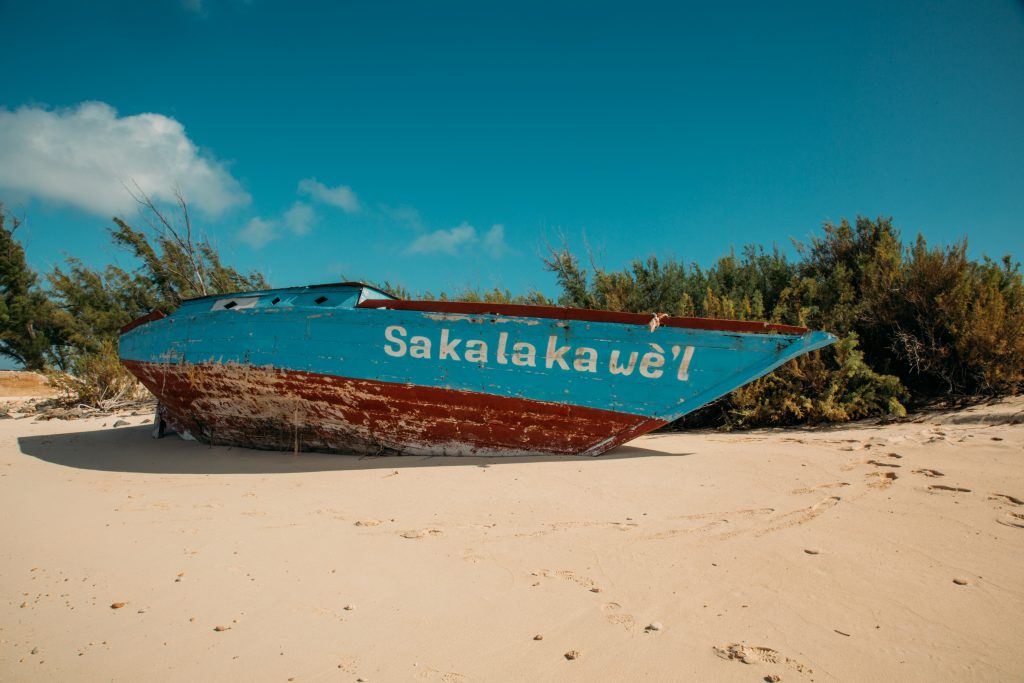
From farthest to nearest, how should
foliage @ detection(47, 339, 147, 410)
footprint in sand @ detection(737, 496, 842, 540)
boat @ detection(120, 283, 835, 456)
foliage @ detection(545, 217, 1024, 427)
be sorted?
1. foliage @ detection(47, 339, 147, 410)
2. foliage @ detection(545, 217, 1024, 427)
3. boat @ detection(120, 283, 835, 456)
4. footprint in sand @ detection(737, 496, 842, 540)

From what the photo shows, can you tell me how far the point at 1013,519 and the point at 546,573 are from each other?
6.50 ft

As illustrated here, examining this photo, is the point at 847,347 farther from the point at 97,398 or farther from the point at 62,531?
the point at 97,398

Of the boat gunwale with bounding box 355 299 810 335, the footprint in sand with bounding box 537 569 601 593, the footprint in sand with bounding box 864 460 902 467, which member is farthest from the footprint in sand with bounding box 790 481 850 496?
the footprint in sand with bounding box 537 569 601 593

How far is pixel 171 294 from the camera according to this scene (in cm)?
1675

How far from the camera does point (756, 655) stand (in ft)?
4.27

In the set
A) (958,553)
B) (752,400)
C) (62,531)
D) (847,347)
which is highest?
(847,347)

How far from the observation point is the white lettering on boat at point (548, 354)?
353cm

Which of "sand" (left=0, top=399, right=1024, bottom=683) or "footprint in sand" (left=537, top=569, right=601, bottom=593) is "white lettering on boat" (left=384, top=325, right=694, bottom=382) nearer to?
"sand" (left=0, top=399, right=1024, bottom=683)

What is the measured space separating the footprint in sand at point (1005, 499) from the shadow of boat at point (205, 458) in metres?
1.69

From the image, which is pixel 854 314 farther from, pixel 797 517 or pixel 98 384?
pixel 98 384

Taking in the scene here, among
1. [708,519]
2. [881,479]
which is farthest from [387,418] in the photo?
[881,479]

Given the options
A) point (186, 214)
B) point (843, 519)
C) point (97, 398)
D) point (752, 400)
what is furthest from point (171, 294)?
point (843, 519)

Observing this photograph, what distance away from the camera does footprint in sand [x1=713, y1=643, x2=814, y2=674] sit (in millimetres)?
1258

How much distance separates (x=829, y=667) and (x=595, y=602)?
654mm
